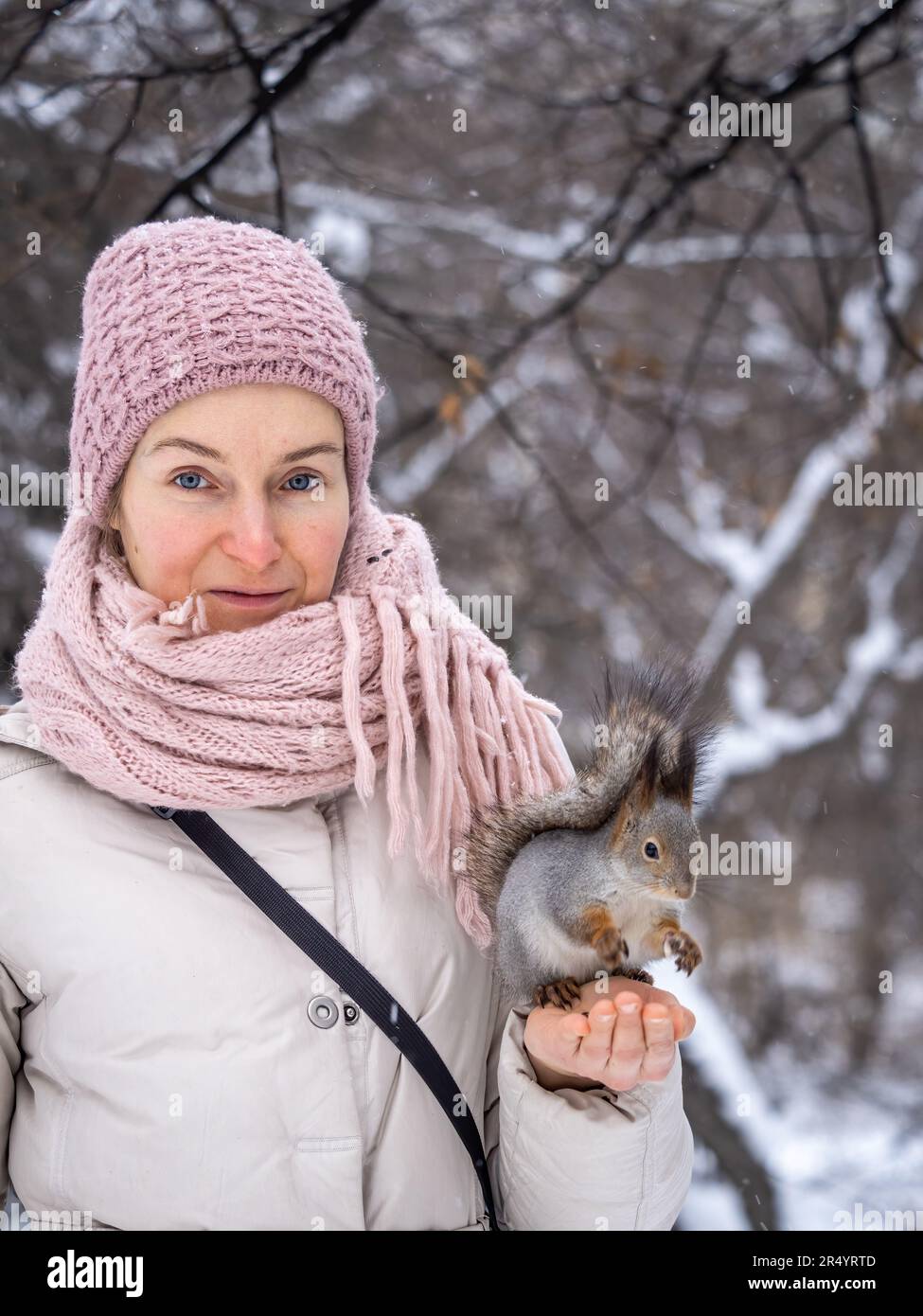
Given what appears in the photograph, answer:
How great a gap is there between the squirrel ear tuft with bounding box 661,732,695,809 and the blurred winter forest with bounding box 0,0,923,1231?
100cm

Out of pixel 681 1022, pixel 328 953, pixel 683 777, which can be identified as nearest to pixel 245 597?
pixel 328 953

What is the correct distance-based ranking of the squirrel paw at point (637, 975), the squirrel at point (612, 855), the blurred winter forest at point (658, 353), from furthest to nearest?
the blurred winter forest at point (658, 353), the squirrel paw at point (637, 975), the squirrel at point (612, 855)

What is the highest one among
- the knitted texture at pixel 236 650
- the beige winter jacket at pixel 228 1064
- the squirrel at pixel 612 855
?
the knitted texture at pixel 236 650

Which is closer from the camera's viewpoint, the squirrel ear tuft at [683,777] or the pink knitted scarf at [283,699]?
the squirrel ear tuft at [683,777]

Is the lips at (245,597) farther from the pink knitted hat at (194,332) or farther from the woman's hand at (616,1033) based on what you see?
the woman's hand at (616,1033)

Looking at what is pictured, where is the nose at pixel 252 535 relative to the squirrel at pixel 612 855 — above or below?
above

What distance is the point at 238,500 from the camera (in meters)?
1.02

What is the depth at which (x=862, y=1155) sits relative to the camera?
7.11 ft

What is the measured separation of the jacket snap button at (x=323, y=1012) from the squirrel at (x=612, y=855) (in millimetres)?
161

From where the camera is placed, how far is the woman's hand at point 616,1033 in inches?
35.4

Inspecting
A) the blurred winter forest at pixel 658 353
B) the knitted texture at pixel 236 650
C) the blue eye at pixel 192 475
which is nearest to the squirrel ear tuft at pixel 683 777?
the knitted texture at pixel 236 650

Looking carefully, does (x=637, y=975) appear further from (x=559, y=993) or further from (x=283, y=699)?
(x=283, y=699)

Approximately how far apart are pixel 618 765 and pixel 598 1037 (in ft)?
0.74


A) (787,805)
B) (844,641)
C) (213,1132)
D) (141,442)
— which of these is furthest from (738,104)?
(213,1132)
